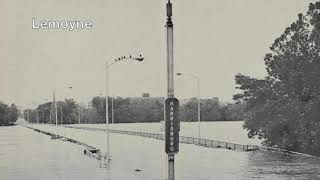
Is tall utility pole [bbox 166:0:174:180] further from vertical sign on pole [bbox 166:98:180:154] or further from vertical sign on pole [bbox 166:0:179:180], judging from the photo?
vertical sign on pole [bbox 166:98:180:154]

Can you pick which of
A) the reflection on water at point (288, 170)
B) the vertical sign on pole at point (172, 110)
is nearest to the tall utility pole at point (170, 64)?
the vertical sign on pole at point (172, 110)

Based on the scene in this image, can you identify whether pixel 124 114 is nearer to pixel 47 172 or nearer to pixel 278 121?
pixel 278 121

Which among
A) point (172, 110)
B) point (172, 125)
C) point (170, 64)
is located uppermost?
point (170, 64)

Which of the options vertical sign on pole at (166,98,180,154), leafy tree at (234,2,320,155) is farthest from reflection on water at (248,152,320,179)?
vertical sign on pole at (166,98,180,154)

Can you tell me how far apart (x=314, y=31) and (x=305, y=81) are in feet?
15.9

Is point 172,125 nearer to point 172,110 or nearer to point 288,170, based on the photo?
point 172,110

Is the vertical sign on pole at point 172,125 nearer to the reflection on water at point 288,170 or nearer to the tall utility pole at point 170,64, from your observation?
the tall utility pole at point 170,64

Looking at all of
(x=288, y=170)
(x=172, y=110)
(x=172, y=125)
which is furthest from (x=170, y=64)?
(x=288, y=170)

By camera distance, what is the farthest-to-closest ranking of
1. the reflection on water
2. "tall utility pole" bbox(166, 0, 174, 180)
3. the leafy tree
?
the leafy tree
the reflection on water
"tall utility pole" bbox(166, 0, 174, 180)

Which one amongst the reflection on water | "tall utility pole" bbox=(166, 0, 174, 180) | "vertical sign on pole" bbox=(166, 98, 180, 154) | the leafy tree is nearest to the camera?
"vertical sign on pole" bbox=(166, 98, 180, 154)

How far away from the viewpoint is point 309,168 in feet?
113

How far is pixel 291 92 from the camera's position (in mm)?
56156

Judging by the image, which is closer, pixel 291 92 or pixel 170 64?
pixel 170 64

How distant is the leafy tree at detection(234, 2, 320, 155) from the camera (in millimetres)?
52344
